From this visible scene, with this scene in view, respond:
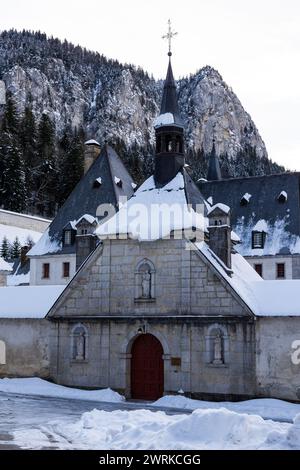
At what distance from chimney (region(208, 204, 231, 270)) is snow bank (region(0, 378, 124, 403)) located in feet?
23.6

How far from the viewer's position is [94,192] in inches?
2076

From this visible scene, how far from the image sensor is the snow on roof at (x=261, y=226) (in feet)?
179

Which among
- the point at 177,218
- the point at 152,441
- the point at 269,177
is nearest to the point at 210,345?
the point at 177,218

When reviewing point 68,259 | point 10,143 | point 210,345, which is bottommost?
point 210,345

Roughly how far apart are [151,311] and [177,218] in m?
4.06

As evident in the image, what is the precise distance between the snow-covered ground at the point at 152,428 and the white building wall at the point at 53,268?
1086 inches

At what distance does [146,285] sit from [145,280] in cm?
22

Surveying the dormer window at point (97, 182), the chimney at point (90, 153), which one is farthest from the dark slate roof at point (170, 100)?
the chimney at point (90, 153)

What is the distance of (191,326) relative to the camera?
2684 cm

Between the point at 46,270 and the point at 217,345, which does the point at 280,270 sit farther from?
the point at 217,345

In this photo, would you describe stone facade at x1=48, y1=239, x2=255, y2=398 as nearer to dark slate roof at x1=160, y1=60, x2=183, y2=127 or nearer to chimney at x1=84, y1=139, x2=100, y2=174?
dark slate roof at x1=160, y1=60, x2=183, y2=127

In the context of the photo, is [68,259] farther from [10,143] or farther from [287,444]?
[10,143]

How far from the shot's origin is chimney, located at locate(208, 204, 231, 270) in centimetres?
2812

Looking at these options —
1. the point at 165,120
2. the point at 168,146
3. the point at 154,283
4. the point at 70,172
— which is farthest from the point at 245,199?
the point at 70,172
